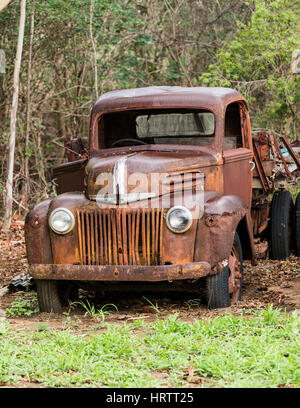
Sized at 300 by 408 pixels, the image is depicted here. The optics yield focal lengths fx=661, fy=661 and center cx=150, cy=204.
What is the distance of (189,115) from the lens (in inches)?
256

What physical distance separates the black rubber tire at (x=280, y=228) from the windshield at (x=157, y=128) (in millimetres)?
2333

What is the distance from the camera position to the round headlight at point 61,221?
5.62m

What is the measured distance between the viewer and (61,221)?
222 inches

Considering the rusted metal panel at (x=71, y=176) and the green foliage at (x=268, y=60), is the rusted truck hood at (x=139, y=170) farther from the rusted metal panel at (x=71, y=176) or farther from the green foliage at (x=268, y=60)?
the green foliage at (x=268, y=60)

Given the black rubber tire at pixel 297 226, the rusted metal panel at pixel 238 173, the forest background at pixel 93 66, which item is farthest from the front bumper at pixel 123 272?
the forest background at pixel 93 66

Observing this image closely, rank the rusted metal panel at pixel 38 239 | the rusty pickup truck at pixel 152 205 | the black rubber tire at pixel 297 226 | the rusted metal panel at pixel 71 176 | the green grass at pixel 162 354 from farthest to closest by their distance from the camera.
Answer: the black rubber tire at pixel 297 226 < the rusted metal panel at pixel 71 176 < the rusted metal panel at pixel 38 239 < the rusty pickup truck at pixel 152 205 < the green grass at pixel 162 354

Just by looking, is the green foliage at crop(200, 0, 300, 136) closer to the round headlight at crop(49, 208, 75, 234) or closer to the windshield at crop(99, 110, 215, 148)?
the windshield at crop(99, 110, 215, 148)

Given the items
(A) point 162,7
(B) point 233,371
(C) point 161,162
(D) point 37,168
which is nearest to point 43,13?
(D) point 37,168

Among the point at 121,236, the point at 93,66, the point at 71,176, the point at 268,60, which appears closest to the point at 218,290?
the point at 121,236

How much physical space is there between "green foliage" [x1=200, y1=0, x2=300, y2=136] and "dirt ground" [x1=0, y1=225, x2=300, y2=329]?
21.6 ft

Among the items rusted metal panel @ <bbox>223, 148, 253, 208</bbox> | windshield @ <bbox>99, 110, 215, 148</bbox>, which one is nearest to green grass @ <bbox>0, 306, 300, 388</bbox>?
rusted metal panel @ <bbox>223, 148, 253, 208</bbox>

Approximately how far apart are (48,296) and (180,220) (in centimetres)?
142

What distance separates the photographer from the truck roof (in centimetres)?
639

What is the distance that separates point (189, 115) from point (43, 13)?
801 cm
